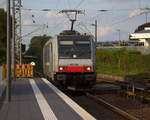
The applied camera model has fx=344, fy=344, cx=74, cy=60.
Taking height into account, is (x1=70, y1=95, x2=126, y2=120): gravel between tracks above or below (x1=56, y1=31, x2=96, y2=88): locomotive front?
below

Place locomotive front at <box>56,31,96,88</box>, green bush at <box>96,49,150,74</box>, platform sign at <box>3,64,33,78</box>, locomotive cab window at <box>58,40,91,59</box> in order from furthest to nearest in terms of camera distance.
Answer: green bush at <box>96,49,150,74</box> → platform sign at <box>3,64,33,78</box> → locomotive cab window at <box>58,40,91,59</box> → locomotive front at <box>56,31,96,88</box>

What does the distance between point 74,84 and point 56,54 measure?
1.75m

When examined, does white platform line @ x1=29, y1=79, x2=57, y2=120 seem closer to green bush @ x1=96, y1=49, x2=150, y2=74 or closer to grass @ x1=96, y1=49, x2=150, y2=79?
grass @ x1=96, y1=49, x2=150, y2=79

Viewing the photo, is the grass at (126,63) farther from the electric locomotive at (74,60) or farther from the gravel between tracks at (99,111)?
the gravel between tracks at (99,111)

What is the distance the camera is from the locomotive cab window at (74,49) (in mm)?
17188

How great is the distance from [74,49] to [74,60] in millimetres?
637

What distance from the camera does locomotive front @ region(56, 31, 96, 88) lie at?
664 inches

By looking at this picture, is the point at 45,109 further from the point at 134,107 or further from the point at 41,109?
the point at 134,107

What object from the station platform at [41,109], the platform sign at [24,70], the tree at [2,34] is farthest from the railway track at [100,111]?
the tree at [2,34]

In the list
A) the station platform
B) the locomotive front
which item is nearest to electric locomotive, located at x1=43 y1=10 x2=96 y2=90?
the locomotive front

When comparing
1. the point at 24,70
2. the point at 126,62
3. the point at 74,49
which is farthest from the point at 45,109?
the point at 126,62

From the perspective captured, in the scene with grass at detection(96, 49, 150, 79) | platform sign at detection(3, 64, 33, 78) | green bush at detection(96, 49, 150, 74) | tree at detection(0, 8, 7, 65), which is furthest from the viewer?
tree at detection(0, 8, 7, 65)

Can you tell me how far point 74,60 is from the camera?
56.0 ft

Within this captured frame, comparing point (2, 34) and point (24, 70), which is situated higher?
point (2, 34)
